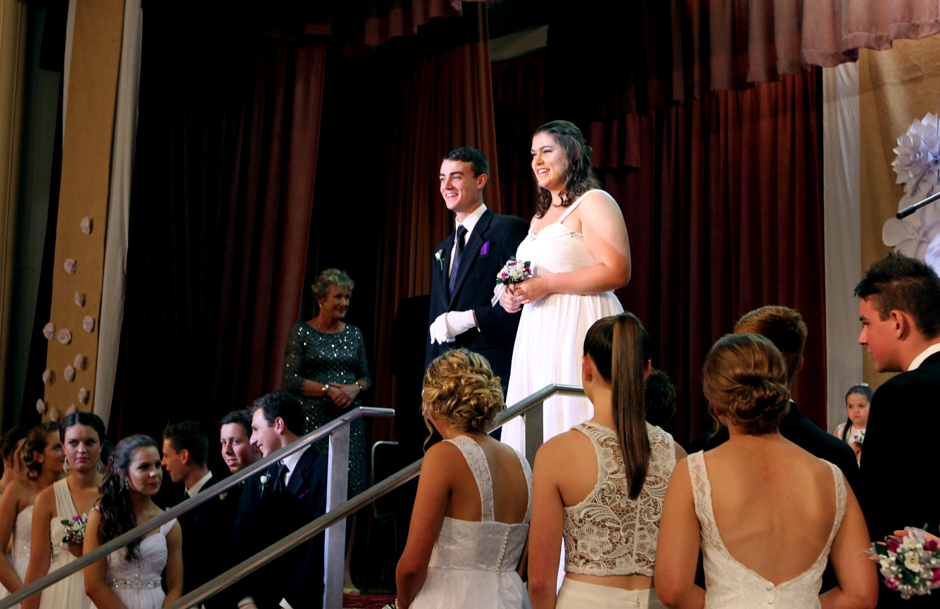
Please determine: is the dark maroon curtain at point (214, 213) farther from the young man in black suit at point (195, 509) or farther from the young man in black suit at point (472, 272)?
the young man in black suit at point (472, 272)

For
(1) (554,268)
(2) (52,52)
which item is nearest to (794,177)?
(1) (554,268)

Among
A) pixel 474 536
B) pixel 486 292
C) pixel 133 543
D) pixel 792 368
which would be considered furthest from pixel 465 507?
pixel 133 543

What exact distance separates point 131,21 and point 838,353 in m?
4.57

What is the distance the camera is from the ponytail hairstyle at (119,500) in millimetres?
3656

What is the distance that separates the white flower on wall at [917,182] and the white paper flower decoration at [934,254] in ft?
0.31

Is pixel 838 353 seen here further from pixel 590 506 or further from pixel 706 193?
pixel 590 506

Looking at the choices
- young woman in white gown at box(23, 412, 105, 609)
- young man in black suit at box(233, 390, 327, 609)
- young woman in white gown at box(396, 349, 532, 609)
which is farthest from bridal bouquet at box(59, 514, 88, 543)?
young woman in white gown at box(396, 349, 532, 609)

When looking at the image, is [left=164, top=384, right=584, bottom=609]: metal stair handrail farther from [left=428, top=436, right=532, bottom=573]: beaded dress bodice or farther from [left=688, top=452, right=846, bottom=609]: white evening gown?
[left=688, top=452, right=846, bottom=609]: white evening gown

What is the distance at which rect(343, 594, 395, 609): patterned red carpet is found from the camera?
17.0 feet

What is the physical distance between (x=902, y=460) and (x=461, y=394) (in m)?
1.02

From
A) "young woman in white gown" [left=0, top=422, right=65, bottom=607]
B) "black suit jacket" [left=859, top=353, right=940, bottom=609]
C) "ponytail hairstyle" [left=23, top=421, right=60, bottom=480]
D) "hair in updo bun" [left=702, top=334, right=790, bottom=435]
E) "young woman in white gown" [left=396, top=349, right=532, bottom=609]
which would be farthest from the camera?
"ponytail hairstyle" [left=23, top=421, right=60, bottom=480]

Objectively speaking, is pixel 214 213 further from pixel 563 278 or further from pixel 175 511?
pixel 563 278

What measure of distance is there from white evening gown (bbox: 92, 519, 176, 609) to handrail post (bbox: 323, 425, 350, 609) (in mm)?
843

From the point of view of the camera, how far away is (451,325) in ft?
11.5
